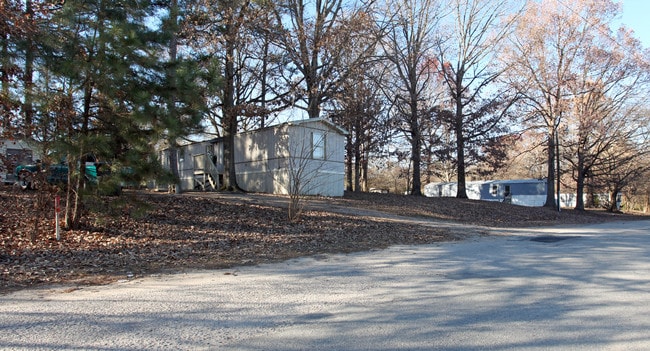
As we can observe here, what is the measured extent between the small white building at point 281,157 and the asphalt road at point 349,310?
1212 cm

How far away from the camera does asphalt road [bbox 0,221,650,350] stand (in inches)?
152

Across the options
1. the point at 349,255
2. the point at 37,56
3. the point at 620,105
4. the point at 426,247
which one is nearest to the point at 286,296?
the point at 349,255

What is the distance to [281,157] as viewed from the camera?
20047mm

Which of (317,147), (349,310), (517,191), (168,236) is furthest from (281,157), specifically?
(517,191)

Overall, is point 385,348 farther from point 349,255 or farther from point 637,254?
point 637,254

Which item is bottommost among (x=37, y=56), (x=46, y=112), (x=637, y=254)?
(x=637, y=254)

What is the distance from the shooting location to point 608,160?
31984 millimetres

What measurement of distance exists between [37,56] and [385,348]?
8.64 m

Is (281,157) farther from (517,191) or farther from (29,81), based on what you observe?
(517,191)

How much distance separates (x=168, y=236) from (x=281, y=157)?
1061 cm

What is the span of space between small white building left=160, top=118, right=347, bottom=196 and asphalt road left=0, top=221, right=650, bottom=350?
477 inches

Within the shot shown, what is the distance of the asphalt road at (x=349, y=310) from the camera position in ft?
12.6

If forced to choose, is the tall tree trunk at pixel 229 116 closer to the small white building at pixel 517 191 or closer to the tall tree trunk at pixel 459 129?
the tall tree trunk at pixel 459 129

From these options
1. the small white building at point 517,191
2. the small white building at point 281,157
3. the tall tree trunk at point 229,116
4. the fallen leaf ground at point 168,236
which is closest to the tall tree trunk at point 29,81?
the fallen leaf ground at point 168,236
